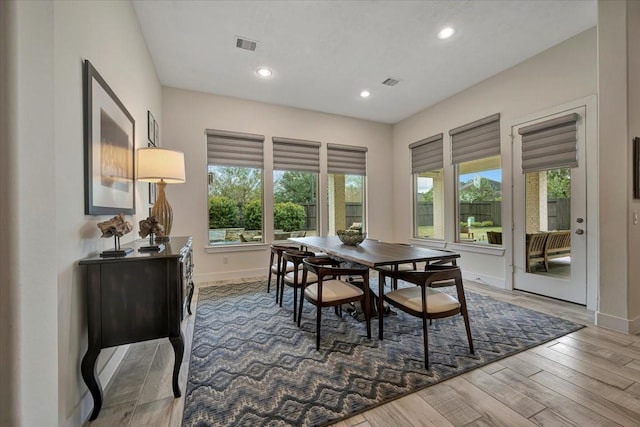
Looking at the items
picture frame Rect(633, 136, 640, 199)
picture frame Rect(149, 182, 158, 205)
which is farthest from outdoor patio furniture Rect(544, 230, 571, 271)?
picture frame Rect(149, 182, 158, 205)

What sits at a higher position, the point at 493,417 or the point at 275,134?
the point at 275,134

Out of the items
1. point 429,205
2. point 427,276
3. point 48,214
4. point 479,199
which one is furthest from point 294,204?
point 48,214

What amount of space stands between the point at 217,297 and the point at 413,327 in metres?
2.46

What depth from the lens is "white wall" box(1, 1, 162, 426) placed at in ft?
3.17

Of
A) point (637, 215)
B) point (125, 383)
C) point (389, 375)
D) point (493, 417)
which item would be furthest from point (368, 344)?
point (637, 215)

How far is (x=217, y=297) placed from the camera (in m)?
3.54

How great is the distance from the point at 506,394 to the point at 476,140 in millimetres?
3692

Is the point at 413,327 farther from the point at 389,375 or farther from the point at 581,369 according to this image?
the point at 581,369

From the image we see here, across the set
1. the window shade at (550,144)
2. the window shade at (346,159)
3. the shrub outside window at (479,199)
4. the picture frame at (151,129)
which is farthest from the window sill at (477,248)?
the picture frame at (151,129)

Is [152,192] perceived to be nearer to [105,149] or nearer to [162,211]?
[162,211]

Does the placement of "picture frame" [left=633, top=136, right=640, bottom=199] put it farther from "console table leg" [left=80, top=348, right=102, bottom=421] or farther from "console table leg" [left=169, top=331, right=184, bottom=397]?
"console table leg" [left=80, top=348, right=102, bottom=421]

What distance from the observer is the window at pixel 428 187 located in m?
4.93

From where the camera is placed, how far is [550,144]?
333 cm

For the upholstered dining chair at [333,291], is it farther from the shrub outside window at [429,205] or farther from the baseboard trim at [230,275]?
the shrub outside window at [429,205]
